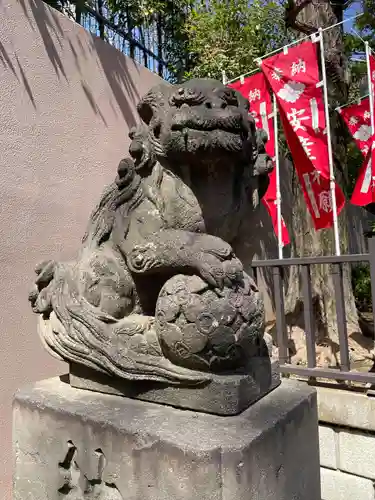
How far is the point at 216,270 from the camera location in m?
A: 1.37

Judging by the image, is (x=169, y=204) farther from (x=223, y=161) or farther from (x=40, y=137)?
(x=40, y=137)

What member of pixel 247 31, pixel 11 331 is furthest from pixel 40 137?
pixel 247 31

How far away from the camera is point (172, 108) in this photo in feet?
4.91

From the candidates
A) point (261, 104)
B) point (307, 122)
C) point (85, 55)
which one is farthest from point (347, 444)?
point (85, 55)

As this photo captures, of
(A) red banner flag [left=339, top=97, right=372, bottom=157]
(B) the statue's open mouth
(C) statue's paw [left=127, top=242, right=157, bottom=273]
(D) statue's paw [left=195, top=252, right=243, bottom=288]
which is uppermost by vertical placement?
(A) red banner flag [left=339, top=97, right=372, bottom=157]

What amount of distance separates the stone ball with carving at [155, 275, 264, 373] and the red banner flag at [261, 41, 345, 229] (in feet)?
8.05

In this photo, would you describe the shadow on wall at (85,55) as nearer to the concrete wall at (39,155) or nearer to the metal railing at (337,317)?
the concrete wall at (39,155)

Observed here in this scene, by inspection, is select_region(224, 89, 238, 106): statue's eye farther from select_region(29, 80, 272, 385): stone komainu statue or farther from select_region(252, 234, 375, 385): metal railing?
select_region(252, 234, 375, 385): metal railing

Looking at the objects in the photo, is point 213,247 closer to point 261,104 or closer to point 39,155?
point 39,155

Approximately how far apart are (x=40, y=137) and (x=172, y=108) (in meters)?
1.58

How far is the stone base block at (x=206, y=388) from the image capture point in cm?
133

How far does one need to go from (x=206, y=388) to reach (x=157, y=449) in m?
0.22


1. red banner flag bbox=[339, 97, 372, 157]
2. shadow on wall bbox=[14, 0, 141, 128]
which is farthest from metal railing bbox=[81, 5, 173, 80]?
red banner flag bbox=[339, 97, 372, 157]

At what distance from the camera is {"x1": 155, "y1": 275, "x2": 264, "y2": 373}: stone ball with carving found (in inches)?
52.1
